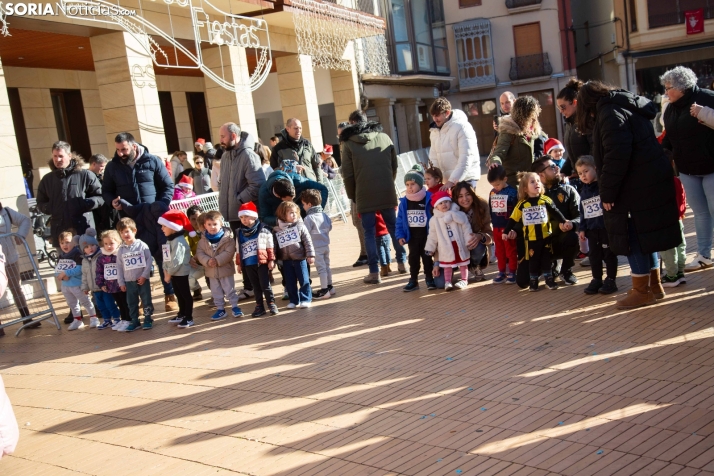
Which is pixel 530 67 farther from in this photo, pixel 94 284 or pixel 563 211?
pixel 94 284

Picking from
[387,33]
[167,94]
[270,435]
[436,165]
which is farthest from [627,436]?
[387,33]

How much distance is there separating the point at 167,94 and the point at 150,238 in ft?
49.4

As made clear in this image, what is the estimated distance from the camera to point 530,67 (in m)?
42.1

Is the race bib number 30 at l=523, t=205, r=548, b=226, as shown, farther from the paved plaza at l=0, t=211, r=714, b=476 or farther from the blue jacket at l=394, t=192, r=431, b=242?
the blue jacket at l=394, t=192, r=431, b=242

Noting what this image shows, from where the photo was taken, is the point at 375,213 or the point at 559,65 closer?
the point at 375,213

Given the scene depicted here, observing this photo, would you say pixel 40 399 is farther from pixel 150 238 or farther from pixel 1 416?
pixel 150 238

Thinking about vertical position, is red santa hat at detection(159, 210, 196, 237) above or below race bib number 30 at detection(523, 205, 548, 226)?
above

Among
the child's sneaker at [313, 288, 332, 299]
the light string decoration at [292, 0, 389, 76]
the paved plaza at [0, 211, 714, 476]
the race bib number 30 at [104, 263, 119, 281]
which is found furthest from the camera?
the light string decoration at [292, 0, 389, 76]

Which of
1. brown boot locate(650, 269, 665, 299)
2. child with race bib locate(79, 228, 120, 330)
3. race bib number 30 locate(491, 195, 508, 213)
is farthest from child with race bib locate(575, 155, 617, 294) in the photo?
child with race bib locate(79, 228, 120, 330)

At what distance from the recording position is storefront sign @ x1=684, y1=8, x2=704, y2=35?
1422 inches

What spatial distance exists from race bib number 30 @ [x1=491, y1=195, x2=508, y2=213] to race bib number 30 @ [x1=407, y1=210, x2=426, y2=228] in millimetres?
783

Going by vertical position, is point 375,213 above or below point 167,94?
below

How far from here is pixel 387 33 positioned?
30.8 meters

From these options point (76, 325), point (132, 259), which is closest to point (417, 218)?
point (132, 259)
